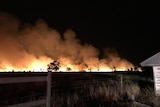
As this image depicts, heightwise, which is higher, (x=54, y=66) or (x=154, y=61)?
(x=54, y=66)

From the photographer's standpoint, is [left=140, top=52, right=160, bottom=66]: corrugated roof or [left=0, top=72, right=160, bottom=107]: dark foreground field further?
[left=0, top=72, right=160, bottom=107]: dark foreground field

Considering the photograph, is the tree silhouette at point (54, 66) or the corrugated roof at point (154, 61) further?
the tree silhouette at point (54, 66)

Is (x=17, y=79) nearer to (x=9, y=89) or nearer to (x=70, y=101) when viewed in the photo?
(x=70, y=101)

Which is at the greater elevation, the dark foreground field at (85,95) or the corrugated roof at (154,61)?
the corrugated roof at (154,61)

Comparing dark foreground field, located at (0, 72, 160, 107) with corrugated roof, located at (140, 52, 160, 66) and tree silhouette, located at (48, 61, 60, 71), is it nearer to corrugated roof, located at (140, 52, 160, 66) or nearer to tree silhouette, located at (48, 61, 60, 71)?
corrugated roof, located at (140, 52, 160, 66)

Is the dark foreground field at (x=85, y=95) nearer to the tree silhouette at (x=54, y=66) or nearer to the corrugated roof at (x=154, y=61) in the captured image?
the corrugated roof at (x=154, y=61)

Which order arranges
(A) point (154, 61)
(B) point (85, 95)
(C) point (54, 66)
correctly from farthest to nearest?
(C) point (54, 66), (B) point (85, 95), (A) point (154, 61)

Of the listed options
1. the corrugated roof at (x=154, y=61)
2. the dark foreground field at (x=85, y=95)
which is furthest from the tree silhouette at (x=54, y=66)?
the corrugated roof at (x=154, y=61)

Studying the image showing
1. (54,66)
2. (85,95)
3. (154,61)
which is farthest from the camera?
(54,66)

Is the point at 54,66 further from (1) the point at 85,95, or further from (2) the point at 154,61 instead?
(2) the point at 154,61

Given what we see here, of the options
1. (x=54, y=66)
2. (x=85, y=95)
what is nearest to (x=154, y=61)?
(x=85, y=95)

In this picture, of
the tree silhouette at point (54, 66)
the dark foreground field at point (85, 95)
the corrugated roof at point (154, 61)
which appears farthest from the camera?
the tree silhouette at point (54, 66)

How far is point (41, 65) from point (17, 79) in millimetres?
22566

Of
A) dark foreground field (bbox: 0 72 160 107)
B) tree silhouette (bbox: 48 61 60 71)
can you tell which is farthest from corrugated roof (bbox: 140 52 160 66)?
tree silhouette (bbox: 48 61 60 71)
